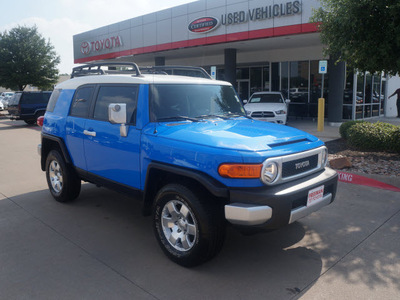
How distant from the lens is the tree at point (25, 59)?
33531mm

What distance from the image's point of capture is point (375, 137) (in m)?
8.99

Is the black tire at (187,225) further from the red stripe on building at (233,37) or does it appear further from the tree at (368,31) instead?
the red stripe on building at (233,37)

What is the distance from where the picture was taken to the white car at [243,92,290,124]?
1416cm

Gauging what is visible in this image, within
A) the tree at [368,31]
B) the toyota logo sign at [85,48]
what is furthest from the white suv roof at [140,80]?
the toyota logo sign at [85,48]

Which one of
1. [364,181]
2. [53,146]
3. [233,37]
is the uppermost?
[233,37]

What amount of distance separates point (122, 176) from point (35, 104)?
17266 mm

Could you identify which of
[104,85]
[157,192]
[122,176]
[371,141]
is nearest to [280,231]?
[157,192]

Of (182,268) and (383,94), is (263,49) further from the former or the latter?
(182,268)

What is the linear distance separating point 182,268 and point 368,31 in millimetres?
5981

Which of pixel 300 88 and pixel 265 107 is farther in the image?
pixel 300 88

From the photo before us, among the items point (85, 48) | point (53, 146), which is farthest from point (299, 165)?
point (85, 48)

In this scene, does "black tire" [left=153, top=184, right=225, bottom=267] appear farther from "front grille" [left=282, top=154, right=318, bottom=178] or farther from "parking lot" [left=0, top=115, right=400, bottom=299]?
"front grille" [left=282, top=154, right=318, bottom=178]

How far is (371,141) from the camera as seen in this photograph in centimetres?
904

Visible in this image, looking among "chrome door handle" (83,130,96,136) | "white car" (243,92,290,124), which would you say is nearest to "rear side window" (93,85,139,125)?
"chrome door handle" (83,130,96,136)
